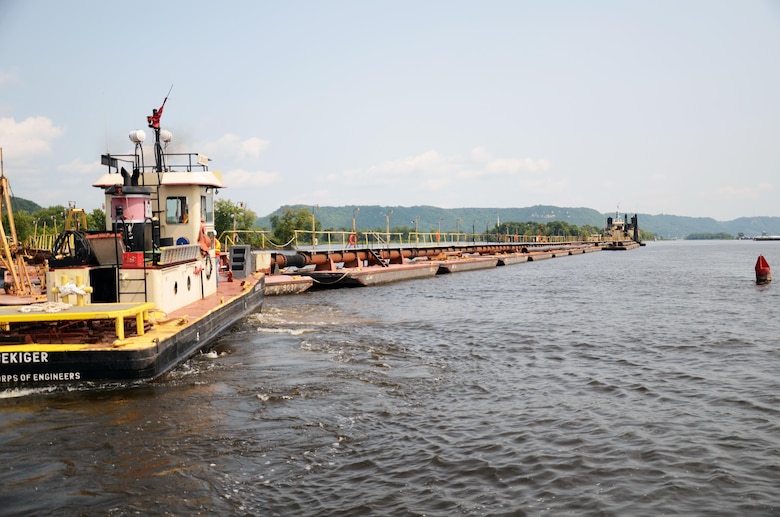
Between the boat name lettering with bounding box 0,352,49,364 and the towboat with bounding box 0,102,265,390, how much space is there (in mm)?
18

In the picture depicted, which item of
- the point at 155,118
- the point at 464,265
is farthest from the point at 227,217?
the point at 155,118

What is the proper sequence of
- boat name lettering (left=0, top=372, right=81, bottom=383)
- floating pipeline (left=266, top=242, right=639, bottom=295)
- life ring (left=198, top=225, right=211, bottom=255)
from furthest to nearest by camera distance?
floating pipeline (left=266, top=242, right=639, bottom=295), life ring (left=198, top=225, right=211, bottom=255), boat name lettering (left=0, top=372, right=81, bottom=383)

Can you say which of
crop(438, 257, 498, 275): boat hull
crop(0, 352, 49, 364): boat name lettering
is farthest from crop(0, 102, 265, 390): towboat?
crop(438, 257, 498, 275): boat hull

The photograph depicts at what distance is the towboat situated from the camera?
12898 millimetres

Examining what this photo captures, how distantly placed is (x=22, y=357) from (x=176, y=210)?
402 inches

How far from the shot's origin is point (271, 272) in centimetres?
4359

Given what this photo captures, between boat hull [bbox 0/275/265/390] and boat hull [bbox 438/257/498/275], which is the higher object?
boat hull [bbox 0/275/265/390]

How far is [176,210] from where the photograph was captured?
22.2 meters

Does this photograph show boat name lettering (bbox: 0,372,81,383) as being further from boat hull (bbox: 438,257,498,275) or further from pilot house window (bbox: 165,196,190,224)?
boat hull (bbox: 438,257,498,275)

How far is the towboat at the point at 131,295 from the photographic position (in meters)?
12.9

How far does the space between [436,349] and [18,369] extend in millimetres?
11802

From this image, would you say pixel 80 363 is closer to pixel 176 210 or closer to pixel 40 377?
pixel 40 377

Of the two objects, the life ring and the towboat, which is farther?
the life ring

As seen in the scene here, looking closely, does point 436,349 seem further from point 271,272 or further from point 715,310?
point 271,272
